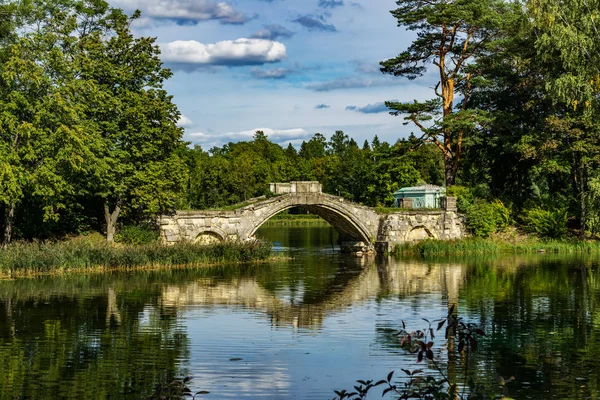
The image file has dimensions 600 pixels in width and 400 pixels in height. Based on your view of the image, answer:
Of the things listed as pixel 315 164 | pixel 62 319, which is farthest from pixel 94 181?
pixel 315 164

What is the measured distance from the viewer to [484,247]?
40.9 meters

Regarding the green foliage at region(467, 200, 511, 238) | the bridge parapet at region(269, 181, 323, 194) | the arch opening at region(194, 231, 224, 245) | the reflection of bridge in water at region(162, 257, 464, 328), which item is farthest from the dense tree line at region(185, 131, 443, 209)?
the reflection of bridge in water at region(162, 257, 464, 328)

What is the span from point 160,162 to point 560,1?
20.6 meters

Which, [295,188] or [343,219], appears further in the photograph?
[343,219]

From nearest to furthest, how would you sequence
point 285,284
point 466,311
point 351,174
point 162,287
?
1. point 466,311
2. point 162,287
3. point 285,284
4. point 351,174

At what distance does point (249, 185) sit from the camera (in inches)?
3354

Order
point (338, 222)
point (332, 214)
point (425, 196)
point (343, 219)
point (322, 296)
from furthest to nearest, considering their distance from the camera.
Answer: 1. point (425, 196)
2. point (338, 222)
3. point (332, 214)
4. point (343, 219)
5. point (322, 296)

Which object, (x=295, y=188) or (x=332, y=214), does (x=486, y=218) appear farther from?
(x=295, y=188)

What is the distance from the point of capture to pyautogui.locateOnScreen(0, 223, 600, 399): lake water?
12797 mm

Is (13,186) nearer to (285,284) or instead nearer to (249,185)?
(285,284)

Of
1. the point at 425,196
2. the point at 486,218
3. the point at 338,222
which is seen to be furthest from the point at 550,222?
the point at 338,222

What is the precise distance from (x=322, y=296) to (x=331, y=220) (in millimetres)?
18851

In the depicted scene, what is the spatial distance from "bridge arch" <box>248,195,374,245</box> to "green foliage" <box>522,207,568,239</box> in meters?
8.88

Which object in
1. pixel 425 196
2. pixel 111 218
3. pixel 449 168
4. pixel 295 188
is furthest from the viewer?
pixel 425 196
